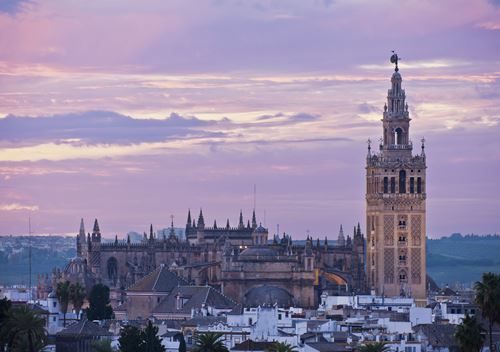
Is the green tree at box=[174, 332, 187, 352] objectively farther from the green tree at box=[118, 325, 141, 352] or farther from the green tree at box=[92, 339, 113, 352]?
the green tree at box=[92, 339, 113, 352]

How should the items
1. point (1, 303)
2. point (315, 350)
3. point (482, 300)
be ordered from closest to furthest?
1. point (482, 300)
2. point (315, 350)
3. point (1, 303)

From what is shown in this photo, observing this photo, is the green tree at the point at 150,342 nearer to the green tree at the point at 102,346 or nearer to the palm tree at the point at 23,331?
the green tree at the point at 102,346

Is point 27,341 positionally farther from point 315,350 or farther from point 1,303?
point 315,350

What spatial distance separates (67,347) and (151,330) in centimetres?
1885

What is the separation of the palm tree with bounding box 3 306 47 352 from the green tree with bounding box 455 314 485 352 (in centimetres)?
3168

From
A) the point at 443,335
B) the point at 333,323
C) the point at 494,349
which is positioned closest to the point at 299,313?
the point at 333,323

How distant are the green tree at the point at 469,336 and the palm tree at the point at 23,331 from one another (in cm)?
3168

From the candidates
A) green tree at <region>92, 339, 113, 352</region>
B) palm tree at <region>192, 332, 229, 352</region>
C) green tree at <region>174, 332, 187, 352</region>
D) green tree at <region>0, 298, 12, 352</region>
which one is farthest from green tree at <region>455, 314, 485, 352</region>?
green tree at <region>0, 298, 12, 352</region>

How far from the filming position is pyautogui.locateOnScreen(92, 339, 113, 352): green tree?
15938 centimetres

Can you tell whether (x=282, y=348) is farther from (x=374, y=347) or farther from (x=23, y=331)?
(x=23, y=331)

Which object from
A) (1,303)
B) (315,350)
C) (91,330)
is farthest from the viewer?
(91,330)

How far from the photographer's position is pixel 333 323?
595 ft

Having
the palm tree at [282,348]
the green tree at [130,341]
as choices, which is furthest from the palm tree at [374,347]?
the green tree at [130,341]

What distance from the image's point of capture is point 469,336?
139125 millimetres
